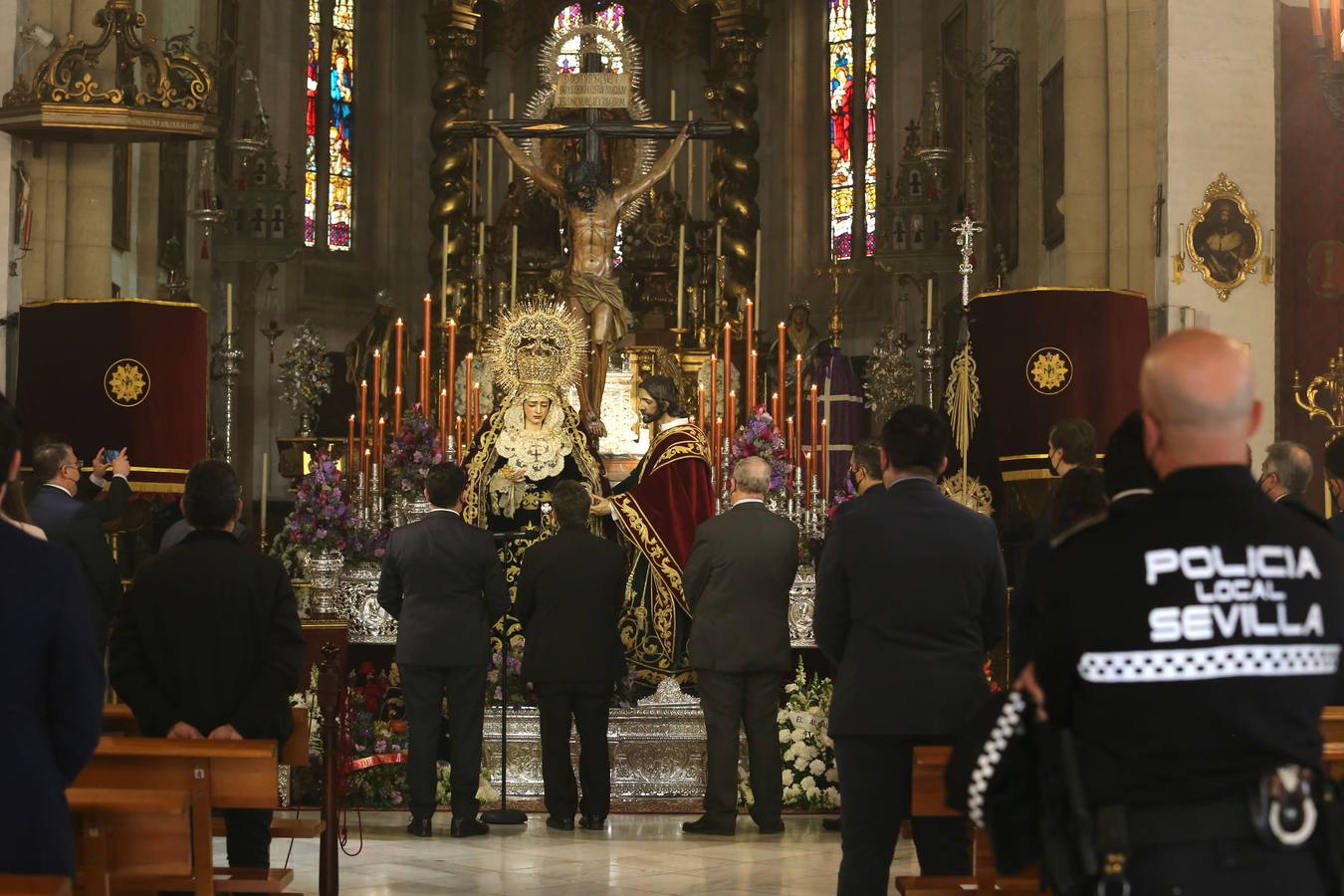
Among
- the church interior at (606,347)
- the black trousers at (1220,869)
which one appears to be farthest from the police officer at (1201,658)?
the church interior at (606,347)

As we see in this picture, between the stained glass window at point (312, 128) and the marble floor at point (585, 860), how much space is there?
1480 centimetres

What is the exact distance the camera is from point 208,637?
571 cm

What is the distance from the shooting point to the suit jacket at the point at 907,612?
18.1ft

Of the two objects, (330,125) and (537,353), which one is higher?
(330,125)

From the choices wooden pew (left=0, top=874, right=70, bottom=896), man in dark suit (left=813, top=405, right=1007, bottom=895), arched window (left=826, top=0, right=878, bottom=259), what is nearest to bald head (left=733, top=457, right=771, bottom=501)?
man in dark suit (left=813, top=405, right=1007, bottom=895)

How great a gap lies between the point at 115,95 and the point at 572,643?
4649mm

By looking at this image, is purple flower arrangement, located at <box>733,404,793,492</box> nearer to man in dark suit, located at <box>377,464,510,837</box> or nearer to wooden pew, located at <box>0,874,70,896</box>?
man in dark suit, located at <box>377,464,510,837</box>

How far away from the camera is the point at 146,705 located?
5.73 metres

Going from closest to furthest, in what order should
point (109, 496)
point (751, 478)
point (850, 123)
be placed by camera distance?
point (751, 478) → point (109, 496) → point (850, 123)

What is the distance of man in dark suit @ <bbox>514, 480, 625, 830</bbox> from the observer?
897 cm

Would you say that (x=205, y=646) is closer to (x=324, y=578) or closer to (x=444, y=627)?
(x=444, y=627)

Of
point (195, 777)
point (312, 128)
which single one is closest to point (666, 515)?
point (195, 777)

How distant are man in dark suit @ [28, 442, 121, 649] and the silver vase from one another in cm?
225

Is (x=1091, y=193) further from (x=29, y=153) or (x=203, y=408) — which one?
(x=29, y=153)
